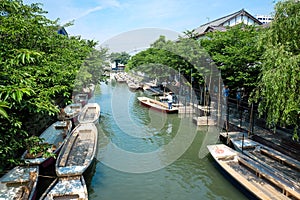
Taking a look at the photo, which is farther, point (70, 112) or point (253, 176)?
point (70, 112)


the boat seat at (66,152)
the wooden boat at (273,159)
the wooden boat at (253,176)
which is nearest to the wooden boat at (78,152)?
the boat seat at (66,152)

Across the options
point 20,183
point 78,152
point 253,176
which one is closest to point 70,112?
point 78,152

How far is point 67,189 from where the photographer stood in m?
6.87

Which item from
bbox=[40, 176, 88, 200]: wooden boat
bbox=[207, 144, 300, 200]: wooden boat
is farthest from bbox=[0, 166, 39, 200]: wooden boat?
bbox=[207, 144, 300, 200]: wooden boat

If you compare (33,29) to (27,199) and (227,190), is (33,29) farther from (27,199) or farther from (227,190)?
(227,190)

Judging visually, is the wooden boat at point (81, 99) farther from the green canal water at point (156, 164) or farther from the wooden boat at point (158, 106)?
the wooden boat at point (158, 106)

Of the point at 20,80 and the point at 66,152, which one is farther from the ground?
the point at 20,80

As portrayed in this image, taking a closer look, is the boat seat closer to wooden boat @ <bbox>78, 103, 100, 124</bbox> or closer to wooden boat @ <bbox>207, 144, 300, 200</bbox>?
wooden boat @ <bbox>78, 103, 100, 124</bbox>

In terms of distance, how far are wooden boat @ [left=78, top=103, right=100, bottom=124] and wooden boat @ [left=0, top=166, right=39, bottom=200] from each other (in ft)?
22.0

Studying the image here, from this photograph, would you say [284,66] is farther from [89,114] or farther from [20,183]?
[89,114]

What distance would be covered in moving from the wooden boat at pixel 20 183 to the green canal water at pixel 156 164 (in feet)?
6.28

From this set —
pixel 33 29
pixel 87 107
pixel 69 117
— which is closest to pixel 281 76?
pixel 33 29

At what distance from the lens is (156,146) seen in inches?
486

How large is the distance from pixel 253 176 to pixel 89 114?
12106mm
